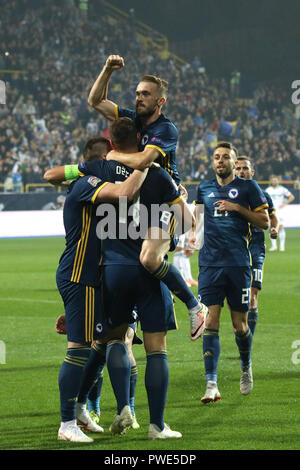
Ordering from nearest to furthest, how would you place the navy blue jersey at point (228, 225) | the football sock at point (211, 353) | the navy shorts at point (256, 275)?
the football sock at point (211, 353) → the navy blue jersey at point (228, 225) → the navy shorts at point (256, 275)

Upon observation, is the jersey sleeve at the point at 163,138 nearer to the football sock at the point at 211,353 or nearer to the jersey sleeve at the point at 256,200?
the jersey sleeve at the point at 256,200

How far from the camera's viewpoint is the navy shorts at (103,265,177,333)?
17.1 ft

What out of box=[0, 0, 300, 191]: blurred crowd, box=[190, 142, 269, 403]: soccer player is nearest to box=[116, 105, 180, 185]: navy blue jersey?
box=[190, 142, 269, 403]: soccer player

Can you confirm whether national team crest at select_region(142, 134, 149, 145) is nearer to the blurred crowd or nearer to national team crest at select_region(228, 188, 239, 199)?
national team crest at select_region(228, 188, 239, 199)

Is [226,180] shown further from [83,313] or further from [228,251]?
[83,313]

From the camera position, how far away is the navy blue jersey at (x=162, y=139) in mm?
5352

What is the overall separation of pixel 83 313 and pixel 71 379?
16.4 inches

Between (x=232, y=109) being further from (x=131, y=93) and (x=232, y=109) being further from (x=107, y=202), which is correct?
(x=107, y=202)

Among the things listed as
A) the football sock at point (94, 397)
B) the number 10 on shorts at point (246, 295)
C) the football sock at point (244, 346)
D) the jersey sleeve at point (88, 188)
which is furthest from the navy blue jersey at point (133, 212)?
the football sock at point (244, 346)

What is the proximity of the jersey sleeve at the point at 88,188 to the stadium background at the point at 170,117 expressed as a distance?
153 cm

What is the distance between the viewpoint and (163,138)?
17.7ft

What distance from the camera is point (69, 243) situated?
538cm
